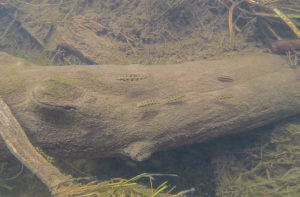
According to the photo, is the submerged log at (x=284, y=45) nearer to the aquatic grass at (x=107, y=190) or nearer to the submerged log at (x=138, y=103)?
the submerged log at (x=138, y=103)

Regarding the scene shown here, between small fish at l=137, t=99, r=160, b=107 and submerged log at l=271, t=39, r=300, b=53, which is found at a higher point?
submerged log at l=271, t=39, r=300, b=53

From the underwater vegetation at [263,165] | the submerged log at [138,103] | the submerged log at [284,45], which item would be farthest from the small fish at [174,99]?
the submerged log at [284,45]

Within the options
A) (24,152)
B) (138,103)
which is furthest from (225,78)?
(24,152)

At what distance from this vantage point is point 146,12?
18.8 feet

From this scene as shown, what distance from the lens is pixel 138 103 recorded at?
9.09 feet

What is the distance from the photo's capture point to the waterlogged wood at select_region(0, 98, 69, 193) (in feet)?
6.61

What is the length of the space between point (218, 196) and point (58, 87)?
3130 millimetres

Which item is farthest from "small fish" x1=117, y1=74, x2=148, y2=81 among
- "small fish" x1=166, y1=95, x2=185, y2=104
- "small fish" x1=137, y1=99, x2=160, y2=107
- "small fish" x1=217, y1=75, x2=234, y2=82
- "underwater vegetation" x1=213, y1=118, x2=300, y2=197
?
"underwater vegetation" x1=213, y1=118, x2=300, y2=197

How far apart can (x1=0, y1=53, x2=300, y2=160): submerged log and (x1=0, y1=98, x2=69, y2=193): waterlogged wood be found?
17 centimetres

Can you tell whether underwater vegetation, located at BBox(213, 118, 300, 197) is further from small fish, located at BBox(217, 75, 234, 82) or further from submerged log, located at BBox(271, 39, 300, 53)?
submerged log, located at BBox(271, 39, 300, 53)

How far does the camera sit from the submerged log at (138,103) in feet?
7.77

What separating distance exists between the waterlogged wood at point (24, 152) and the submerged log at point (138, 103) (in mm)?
169

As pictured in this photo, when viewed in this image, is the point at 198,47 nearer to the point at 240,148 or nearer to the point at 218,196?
the point at 240,148

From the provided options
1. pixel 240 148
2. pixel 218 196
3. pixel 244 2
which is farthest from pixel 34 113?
pixel 244 2
